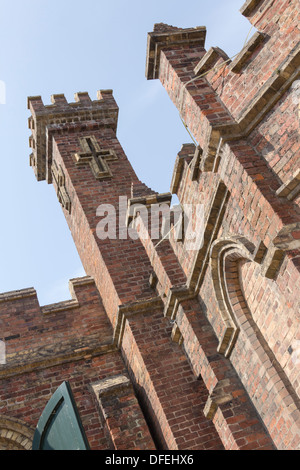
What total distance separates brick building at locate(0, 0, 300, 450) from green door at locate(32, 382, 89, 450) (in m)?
0.79

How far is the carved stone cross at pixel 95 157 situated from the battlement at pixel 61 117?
2.34 feet

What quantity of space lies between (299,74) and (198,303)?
3489 mm

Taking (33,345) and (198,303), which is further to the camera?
(33,345)

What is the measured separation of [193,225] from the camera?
287 inches

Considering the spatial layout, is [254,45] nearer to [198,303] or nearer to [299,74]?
[299,74]

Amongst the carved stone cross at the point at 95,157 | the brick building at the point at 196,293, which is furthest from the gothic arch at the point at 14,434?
the carved stone cross at the point at 95,157

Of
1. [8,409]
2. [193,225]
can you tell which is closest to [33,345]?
[8,409]

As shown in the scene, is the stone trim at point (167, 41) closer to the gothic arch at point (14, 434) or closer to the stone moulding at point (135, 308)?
the stone moulding at point (135, 308)

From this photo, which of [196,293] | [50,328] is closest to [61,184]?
[50,328]

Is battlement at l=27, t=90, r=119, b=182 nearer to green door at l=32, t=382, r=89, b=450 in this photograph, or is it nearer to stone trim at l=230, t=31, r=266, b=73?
stone trim at l=230, t=31, r=266, b=73

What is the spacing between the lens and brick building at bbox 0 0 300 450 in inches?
A: 213

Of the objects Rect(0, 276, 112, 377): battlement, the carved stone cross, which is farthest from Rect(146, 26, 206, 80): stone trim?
Rect(0, 276, 112, 377): battlement

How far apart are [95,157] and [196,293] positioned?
5297mm

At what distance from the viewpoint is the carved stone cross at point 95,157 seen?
1123cm
